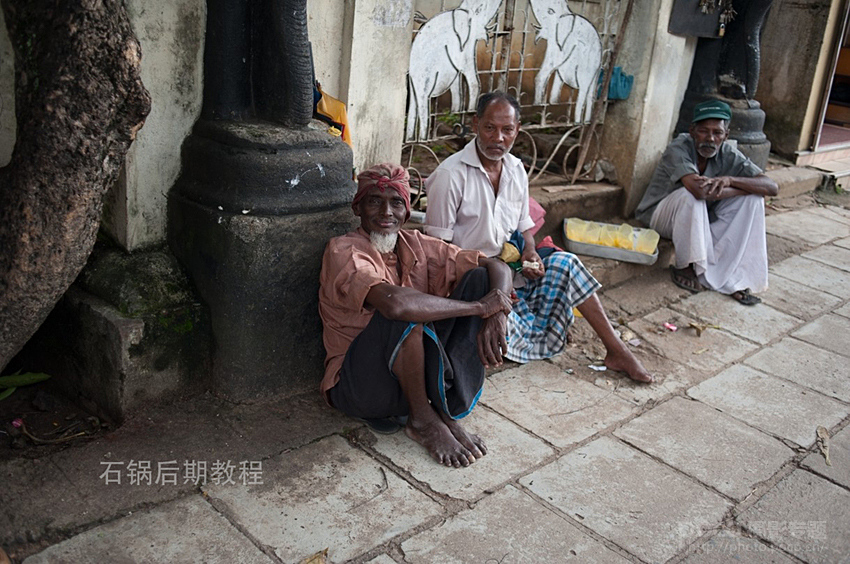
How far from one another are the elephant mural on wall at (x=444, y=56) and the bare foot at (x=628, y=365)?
1.67 metres

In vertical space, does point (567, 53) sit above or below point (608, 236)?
above

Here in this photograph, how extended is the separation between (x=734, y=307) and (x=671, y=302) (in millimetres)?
392

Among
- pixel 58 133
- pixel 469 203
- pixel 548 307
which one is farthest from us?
pixel 548 307

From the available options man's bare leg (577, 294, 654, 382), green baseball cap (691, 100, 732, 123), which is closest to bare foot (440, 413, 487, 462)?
man's bare leg (577, 294, 654, 382)

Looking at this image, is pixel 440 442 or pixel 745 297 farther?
pixel 745 297

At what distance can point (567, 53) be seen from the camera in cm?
522

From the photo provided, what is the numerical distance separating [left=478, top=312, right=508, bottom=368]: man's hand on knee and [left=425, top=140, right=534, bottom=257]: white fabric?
718mm

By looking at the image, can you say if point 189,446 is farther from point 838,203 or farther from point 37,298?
point 838,203

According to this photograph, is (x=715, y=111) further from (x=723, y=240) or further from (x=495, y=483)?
(x=495, y=483)

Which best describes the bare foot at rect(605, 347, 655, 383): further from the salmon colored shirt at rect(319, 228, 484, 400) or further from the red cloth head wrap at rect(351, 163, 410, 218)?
the red cloth head wrap at rect(351, 163, 410, 218)

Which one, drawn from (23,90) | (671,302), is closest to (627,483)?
(671,302)

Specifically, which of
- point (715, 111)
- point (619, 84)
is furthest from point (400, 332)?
point (619, 84)

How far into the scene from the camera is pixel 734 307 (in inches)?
198

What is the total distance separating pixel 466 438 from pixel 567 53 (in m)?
3.05
